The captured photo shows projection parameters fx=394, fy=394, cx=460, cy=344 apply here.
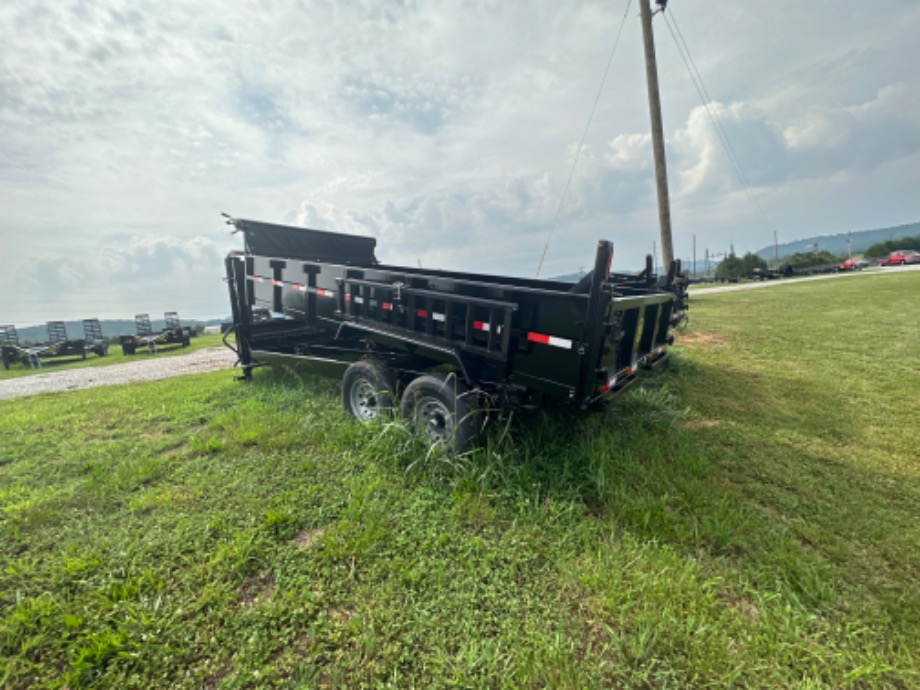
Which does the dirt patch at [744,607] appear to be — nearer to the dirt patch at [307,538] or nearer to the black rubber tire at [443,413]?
the black rubber tire at [443,413]

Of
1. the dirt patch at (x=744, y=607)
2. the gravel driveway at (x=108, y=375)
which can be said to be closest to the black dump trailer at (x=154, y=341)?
the gravel driveway at (x=108, y=375)

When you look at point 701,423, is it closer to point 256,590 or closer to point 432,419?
point 432,419

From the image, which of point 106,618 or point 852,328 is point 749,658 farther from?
point 852,328

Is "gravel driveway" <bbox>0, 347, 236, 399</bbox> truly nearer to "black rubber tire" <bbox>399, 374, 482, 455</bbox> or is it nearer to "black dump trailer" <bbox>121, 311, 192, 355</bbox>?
"black dump trailer" <bbox>121, 311, 192, 355</bbox>

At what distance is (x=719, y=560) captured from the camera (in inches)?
91.2

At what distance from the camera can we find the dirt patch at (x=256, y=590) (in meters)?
2.10

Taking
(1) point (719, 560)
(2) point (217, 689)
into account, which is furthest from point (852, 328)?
(2) point (217, 689)

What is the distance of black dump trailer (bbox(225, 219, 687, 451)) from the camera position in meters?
2.95

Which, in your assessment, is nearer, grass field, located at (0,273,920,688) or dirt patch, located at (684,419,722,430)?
grass field, located at (0,273,920,688)

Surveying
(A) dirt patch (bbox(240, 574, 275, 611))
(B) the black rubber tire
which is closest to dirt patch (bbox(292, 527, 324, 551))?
(A) dirt patch (bbox(240, 574, 275, 611))

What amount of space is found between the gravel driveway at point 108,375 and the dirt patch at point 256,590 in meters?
8.94

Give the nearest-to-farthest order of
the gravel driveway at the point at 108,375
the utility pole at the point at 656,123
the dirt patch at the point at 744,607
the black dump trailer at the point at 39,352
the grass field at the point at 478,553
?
the grass field at the point at 478,553, the dirt patch at the point at 744,607, the gravel driveway at the point at 108,375, the utility pole at the point at 656,123, the black dump trailer at the point at 39,352

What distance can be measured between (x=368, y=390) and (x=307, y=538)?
1.85 m

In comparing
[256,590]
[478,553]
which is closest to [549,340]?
[478,553]
